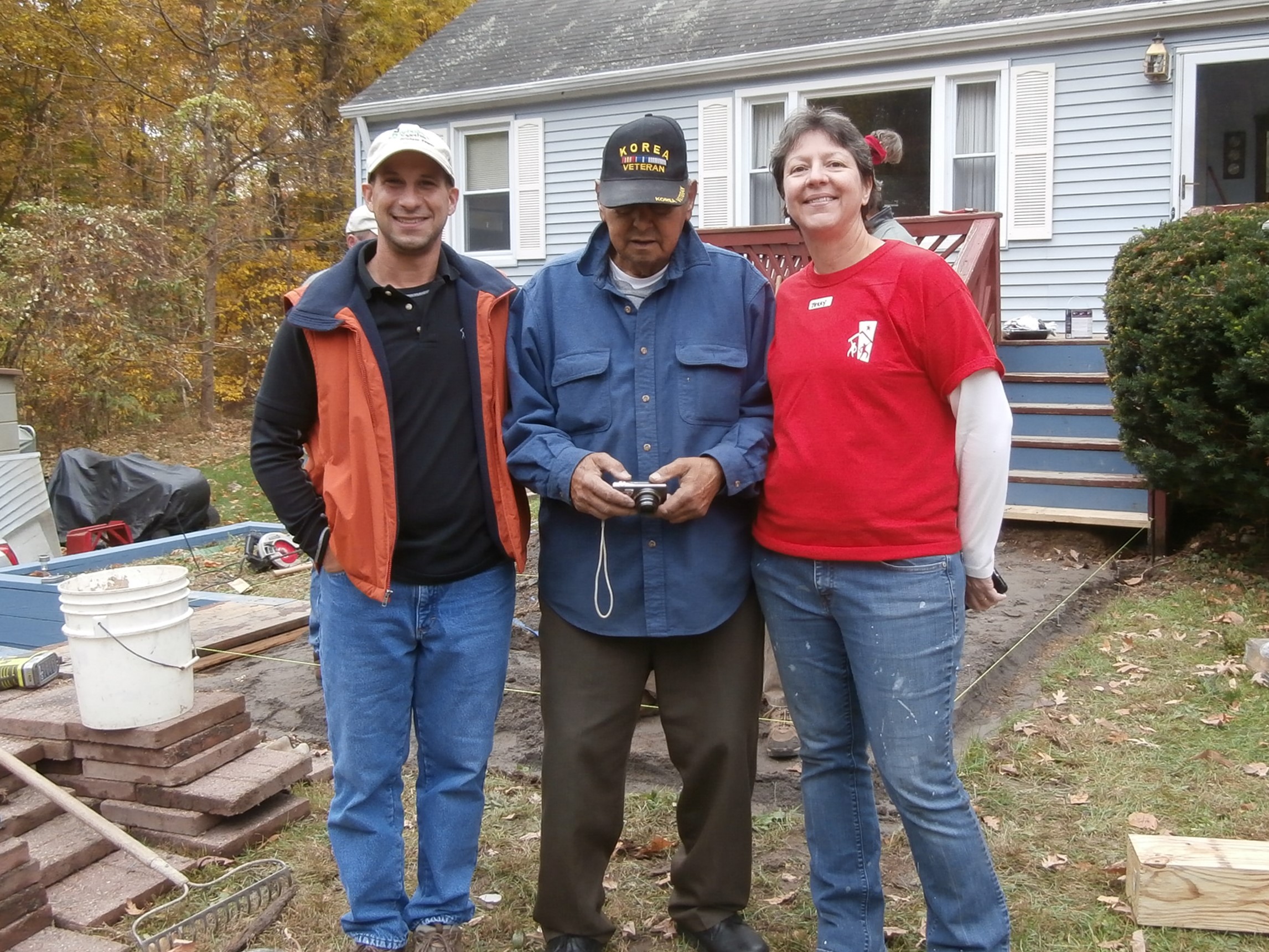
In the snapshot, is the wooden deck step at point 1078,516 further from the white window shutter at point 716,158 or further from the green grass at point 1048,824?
the white window shutter at point 716,158

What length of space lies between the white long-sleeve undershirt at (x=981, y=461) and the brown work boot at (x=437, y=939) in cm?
160

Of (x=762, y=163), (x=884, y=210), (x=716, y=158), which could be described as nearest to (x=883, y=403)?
(x=884, y=210)

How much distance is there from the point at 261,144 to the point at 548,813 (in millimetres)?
17497

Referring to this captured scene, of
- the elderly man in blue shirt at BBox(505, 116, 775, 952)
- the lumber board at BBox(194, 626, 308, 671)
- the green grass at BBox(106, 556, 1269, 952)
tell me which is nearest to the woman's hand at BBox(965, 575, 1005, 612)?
the elderly man in blue shirt at BBox(505, 116, 775, 952)

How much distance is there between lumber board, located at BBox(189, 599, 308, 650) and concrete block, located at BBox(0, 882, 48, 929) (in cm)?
274

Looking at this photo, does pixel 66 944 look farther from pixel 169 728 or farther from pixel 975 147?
pixel 975 147

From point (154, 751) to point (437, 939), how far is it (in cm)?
139

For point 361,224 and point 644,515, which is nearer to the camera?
point 644,515

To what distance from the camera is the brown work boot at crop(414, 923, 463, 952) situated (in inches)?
113

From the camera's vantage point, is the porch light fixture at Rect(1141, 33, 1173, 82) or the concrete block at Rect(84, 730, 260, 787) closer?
the concrete block at Rect(84, 730, 260, 787)

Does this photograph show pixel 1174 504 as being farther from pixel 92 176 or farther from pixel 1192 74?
pixel 92 176

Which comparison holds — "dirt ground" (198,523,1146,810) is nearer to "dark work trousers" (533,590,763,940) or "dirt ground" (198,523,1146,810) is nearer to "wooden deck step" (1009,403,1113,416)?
Answer: "wooden deck step" (1009,403,1113,416)

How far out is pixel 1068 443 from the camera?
25.6 ft

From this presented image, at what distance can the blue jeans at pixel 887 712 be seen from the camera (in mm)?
2459
